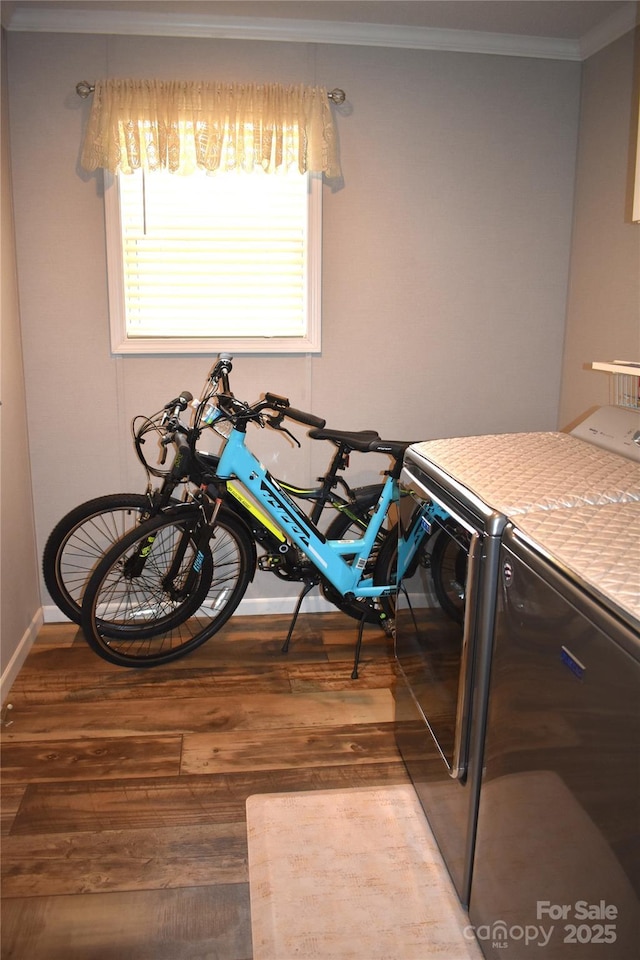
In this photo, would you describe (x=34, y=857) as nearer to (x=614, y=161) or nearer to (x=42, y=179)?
(x=42, y=179)

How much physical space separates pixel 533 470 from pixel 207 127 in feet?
6.39

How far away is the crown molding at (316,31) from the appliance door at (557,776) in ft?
7.78

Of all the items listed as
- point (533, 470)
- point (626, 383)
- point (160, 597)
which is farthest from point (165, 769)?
point (626, 383)

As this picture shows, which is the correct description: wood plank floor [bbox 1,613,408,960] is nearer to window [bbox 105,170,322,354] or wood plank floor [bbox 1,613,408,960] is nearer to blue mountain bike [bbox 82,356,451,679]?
blue mountain bike [bbox 82,356,451,679]

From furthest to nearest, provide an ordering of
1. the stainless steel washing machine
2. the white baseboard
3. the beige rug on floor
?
the white baseboard, the beige rug on floor, the stainless steel washing machine

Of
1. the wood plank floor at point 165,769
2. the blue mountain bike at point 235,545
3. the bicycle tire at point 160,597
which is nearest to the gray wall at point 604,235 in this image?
the blue mountain bike at point 235,545

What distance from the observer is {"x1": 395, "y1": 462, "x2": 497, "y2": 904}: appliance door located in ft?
5.28

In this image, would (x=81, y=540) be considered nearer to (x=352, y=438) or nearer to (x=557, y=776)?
(x=352, y=438)

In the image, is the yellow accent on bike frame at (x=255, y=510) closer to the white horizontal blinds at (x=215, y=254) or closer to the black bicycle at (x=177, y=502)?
the black bicycle at (x=177, y=502)

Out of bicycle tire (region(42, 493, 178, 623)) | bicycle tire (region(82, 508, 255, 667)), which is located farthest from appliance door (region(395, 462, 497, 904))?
bicycle tire (region(42, 493, 178, 623))

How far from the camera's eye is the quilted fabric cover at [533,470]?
1588 millimetres

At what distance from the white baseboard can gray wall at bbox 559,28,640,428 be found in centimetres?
247

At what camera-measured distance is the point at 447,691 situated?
1.80m

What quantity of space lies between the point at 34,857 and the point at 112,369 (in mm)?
1856
